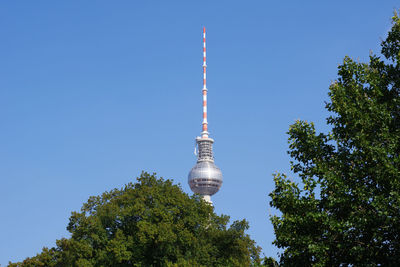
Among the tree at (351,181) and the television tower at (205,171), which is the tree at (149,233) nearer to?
the tree at (351,181)

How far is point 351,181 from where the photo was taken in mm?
23953

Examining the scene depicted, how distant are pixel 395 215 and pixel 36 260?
4033cm

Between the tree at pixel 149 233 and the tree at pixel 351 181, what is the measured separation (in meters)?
24.1

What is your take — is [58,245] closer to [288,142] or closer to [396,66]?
[288,142]

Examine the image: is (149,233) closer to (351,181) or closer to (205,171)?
(351,181)

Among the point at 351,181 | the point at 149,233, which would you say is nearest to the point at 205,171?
the point at 149,233

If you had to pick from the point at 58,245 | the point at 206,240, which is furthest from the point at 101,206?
the point at 206,240

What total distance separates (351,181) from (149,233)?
28272 millimetres

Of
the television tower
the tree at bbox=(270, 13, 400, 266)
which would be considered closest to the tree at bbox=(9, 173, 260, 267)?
the tree at bbox=(270, 13, 400, 266)

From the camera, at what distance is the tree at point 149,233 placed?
165 feet

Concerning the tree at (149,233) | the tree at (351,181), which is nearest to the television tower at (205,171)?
the tree at (149,233)

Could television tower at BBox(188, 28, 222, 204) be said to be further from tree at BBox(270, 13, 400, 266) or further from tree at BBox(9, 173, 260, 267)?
tree at BBox(270, 13, 400, 266)

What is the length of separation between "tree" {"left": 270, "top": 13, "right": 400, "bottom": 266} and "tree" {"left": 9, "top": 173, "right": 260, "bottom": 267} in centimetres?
2409

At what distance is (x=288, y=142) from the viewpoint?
26375 millimetres
